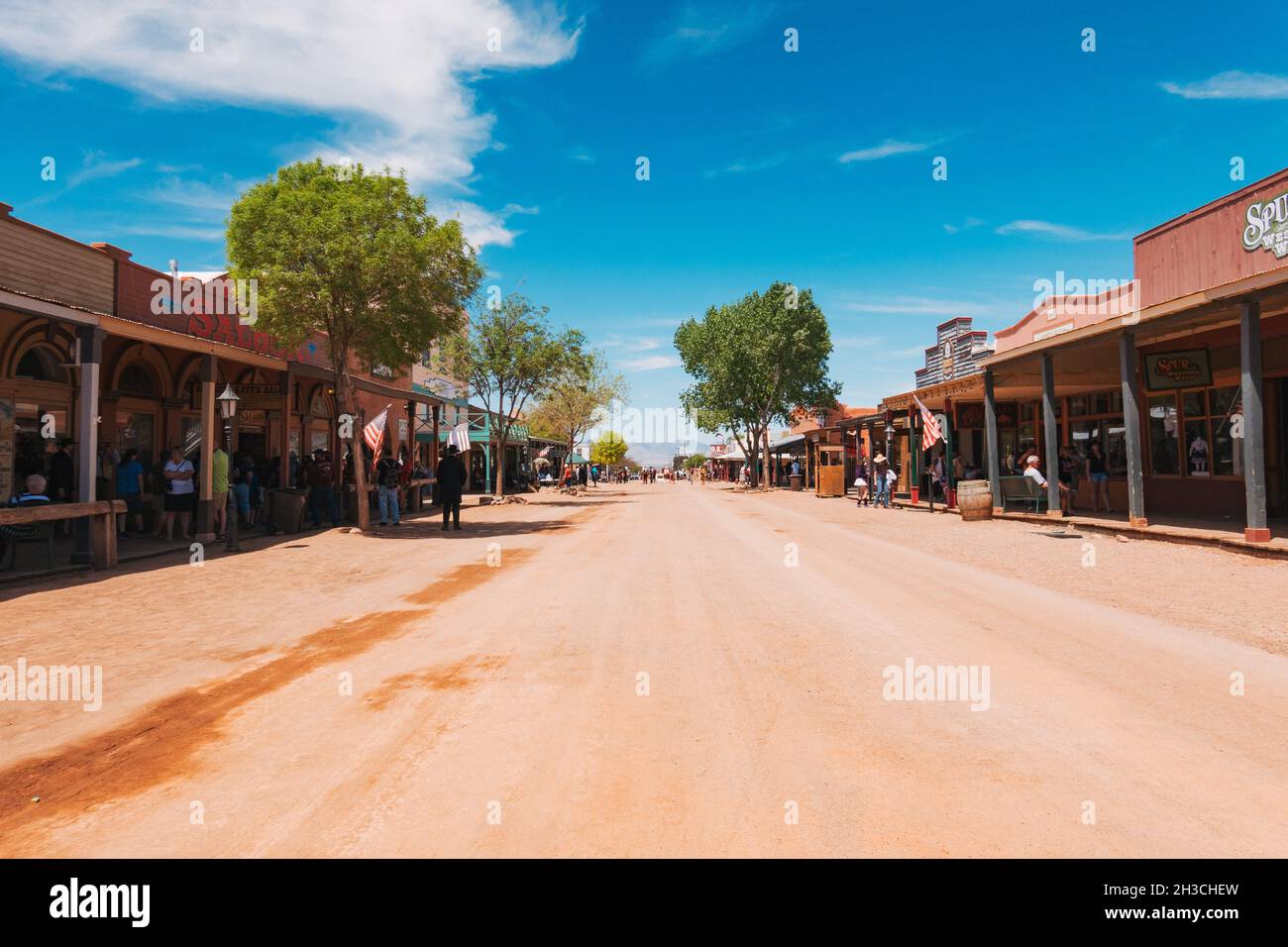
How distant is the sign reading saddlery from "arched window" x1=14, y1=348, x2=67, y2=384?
23031mm

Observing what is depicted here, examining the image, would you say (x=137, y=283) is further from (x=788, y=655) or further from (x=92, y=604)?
(x=788, y=655)

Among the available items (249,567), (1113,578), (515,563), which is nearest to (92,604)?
(249,567)

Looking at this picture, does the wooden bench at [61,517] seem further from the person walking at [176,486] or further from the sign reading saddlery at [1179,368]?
the sign reading saddlery at [1179,368]

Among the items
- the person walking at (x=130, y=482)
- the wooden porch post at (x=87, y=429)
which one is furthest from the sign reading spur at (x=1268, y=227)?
the person walking at (x=130, y=482)

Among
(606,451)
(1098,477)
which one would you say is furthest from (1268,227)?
(606,451)

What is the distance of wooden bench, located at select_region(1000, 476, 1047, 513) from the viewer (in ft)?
59.2

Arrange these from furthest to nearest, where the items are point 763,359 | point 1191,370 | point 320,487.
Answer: point 763,359, point 320,487, point 1191,370

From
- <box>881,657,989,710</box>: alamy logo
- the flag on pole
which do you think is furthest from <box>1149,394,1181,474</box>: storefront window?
the flag on pole

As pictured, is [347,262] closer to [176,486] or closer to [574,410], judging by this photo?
[176,486]

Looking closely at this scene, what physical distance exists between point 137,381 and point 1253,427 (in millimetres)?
22142

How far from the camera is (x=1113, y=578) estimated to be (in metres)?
9.41

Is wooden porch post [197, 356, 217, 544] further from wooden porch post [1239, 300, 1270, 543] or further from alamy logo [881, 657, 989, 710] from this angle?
wooden porch post [1239, 300, 1270, 543]

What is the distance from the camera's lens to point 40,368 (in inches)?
557

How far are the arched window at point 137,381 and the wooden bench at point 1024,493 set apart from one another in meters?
21.6
